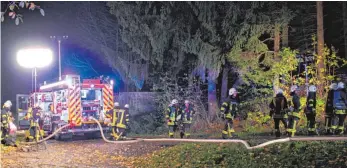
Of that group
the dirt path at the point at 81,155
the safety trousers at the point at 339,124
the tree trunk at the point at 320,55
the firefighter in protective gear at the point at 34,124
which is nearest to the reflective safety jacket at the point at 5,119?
the firefighter in protective gear at the point at 34,124

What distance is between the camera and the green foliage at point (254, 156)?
7.73m

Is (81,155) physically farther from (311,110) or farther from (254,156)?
(311,110)

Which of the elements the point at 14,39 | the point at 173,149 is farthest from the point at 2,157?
the point at 14,39

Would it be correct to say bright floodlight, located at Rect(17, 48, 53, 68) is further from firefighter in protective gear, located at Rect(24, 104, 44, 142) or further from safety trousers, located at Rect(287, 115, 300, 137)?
safety trousers, located at Rect(287, 115, 300, 137)

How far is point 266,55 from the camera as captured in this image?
18.1 m

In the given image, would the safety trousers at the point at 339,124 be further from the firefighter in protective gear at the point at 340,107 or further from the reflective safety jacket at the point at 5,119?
the reflective safety jacket at the point at 5,119

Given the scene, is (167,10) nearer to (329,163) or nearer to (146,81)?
(146,81)

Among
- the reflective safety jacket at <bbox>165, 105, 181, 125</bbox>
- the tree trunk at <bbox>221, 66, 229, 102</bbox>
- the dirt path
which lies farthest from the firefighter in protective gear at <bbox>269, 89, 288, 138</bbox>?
the tree trunk at <bbox>221, 66, 229, 102</bbox>

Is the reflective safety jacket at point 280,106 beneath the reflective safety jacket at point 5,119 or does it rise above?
above

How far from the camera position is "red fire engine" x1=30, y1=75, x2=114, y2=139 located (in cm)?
1612

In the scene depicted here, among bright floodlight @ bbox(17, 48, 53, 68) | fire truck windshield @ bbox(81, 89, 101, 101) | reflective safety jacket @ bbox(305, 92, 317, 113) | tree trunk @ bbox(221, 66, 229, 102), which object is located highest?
bright floodlight @ bbox(17, 48, 53, 68)

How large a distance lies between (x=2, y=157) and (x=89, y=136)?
555 centimetres

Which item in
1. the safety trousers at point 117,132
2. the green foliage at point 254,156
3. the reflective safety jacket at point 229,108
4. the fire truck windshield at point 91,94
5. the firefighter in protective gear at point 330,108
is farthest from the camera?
the fire truck windshield at point 91,94

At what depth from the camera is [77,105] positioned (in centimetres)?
1623
